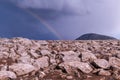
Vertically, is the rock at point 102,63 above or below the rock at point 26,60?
below

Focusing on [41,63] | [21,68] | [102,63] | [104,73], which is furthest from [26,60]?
[104,73]

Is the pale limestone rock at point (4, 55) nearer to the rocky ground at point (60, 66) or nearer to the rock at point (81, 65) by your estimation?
the rocky ground at point (60, 66)

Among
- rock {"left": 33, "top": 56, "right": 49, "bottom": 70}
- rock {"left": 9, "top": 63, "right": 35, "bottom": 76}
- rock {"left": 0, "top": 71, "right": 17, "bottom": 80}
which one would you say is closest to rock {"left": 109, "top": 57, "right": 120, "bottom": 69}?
rock {"left": 33, "top": 56, "right": 49, "bottom": 70}

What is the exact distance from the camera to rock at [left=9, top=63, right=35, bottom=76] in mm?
18719

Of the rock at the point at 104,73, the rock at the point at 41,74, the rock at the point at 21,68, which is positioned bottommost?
the rock at the point at 104,73

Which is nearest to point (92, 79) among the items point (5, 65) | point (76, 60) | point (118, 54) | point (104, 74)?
point (104, 74)

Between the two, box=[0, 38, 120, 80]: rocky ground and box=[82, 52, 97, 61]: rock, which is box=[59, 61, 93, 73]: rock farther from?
box=[82, 52, 97, 61]: rock

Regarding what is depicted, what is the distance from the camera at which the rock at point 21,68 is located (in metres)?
18.7

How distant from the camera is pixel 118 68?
1911 centimetres

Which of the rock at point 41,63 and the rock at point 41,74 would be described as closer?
the rock at point 41,74

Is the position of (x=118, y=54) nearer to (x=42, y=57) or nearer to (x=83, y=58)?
(x=83, y=58)

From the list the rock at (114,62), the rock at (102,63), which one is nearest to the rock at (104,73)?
the rock at (102,63)

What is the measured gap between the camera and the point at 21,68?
1889cm

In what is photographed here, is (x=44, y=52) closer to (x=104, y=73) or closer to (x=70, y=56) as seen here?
(x=70, y=56)
